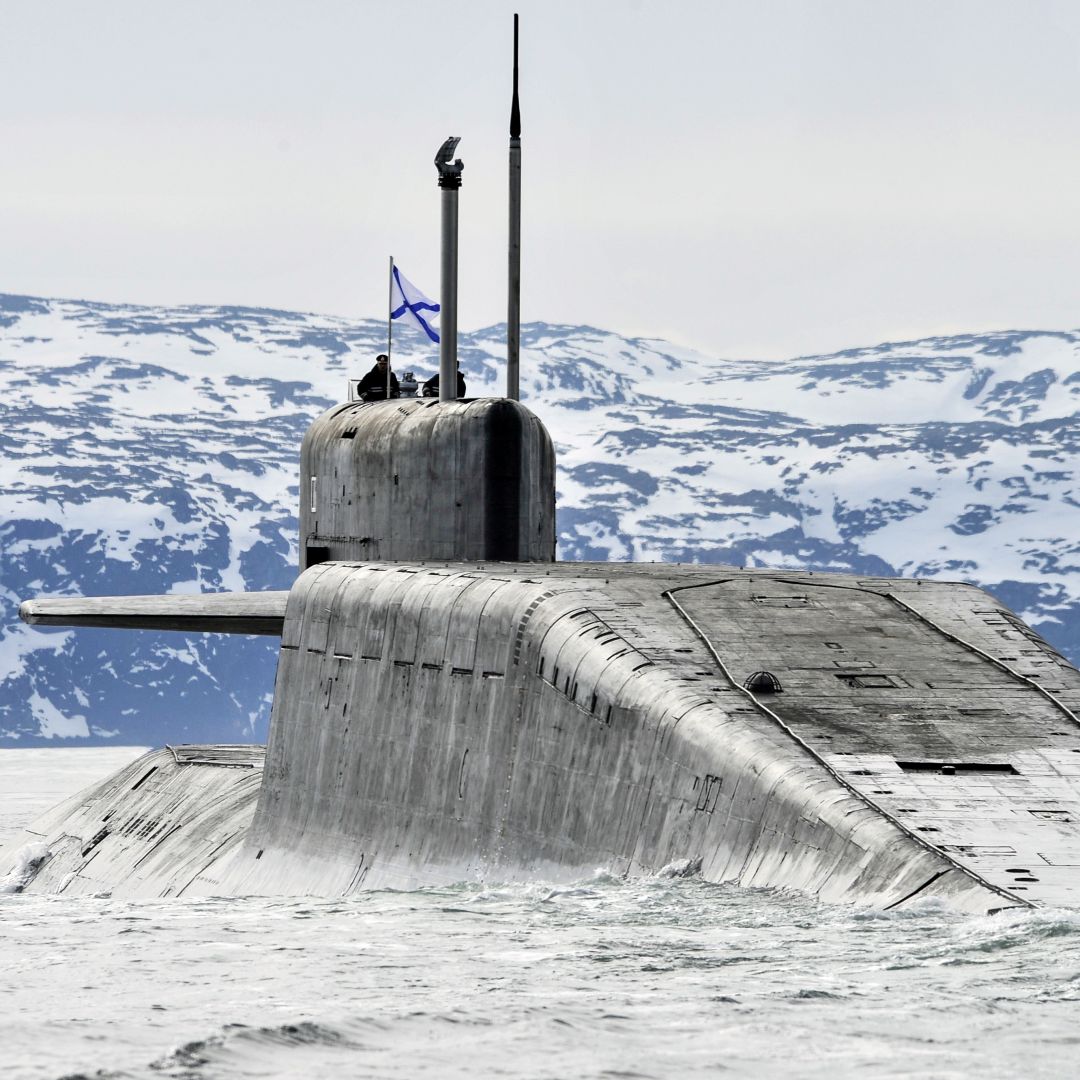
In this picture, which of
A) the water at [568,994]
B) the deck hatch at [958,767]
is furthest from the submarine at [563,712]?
the water at [568,994]

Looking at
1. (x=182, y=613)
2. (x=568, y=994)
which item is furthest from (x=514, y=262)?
(x=568, y=994)

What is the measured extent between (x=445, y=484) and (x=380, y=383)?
342 cm

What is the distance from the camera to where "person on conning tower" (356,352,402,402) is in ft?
84.3

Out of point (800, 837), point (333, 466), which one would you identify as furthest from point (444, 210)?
point (800, 837)

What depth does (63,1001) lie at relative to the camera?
11.5 metres

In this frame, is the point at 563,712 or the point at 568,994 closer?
the point at 568,994

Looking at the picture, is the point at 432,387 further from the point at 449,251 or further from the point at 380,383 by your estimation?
the point at 449,251

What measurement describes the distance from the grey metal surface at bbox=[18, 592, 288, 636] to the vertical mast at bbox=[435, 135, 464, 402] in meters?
3.15

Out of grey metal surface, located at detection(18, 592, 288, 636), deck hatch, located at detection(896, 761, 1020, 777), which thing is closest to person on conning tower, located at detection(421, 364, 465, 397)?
grey metal surface, located at detection(18, 592, 288, 636)

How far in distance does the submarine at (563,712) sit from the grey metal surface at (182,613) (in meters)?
0.05

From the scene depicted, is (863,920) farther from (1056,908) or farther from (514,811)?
(514,811)

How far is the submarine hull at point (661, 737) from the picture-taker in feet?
46.0

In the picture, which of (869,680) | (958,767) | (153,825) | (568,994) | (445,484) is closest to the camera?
(568,994)

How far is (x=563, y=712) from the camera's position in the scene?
17391mm
